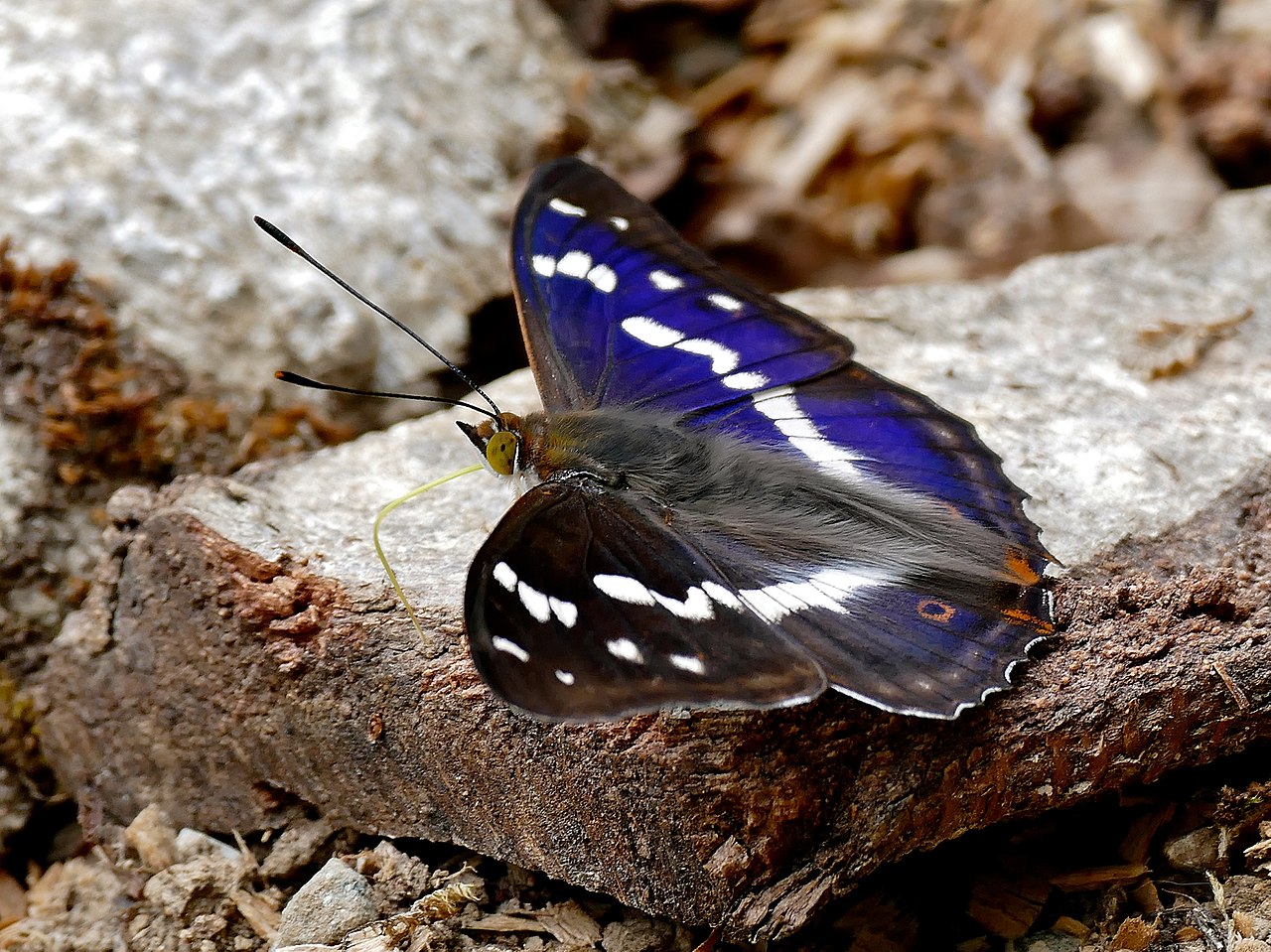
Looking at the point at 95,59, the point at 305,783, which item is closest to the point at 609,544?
the point at 305,783

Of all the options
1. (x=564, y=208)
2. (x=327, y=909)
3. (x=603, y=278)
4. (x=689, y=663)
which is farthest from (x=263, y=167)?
(x=689, y=663)

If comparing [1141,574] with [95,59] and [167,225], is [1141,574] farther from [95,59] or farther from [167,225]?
[95,59]

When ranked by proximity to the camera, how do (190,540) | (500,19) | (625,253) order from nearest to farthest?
(190,540) < (625,253) < (500,19)

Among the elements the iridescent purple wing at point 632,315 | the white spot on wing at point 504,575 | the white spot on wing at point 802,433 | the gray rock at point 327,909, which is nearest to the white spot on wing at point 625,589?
the white spot on wing at point 504,575

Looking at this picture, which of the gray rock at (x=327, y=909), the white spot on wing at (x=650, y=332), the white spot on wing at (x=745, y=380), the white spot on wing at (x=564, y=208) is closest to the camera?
the gray rock at (x=327, y=909)

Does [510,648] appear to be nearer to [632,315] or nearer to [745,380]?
[745,380]

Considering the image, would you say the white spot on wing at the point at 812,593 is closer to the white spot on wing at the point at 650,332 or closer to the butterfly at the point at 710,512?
the butterfly at the point at 710,512
